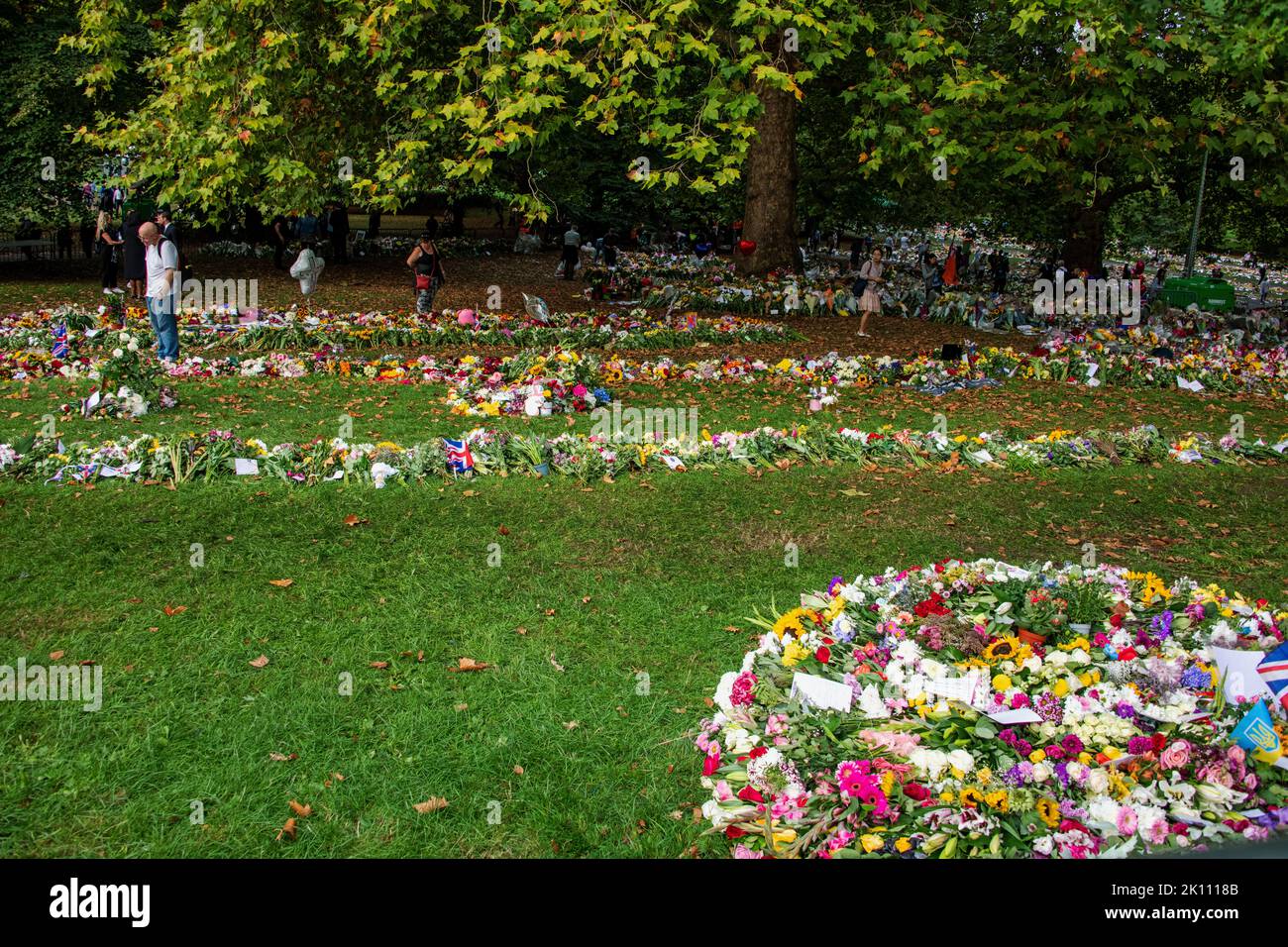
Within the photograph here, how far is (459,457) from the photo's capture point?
406 inches

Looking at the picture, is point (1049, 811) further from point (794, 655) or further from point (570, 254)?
point (570, 254)

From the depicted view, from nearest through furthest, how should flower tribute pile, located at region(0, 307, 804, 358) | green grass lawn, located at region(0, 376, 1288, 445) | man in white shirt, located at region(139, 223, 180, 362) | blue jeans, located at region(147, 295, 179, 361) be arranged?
green grass lawn, located at region(0, 376, 1288, 445)
man in white shirt, located at region(139, 223, 180, 362)
blue jeans, located at region(147, 295, 179, 361)
flower tribute pile, located at region(0, 307, 804, 358)

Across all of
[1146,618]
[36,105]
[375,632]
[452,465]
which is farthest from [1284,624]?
[36,105]

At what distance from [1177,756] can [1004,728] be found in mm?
739

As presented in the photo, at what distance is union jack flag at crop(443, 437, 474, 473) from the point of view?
1024 cm

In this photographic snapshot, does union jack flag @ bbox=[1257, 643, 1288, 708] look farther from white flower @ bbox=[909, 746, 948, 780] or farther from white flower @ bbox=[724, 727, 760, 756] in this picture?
white flower @ bbox=[724, 727, 760, 756]

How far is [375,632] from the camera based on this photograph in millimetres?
6828

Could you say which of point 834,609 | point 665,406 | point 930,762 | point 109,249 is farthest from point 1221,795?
point 109,249

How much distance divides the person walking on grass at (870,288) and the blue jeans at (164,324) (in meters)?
12.0

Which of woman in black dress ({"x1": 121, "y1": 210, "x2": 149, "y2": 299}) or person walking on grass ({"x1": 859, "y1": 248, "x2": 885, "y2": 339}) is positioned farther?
person walking on grass ({"x1": 859, "y1": 248, "x2": 885, "y2": 339})

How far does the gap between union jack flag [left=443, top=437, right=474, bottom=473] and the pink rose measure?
282 inches

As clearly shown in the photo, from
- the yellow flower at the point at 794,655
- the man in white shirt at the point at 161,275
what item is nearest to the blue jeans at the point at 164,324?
the man in white shirt at the point at 161,275

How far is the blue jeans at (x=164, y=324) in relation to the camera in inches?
557

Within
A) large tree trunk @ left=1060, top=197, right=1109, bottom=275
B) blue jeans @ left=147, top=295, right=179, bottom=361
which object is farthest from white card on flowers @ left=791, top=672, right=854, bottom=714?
large tree trunk @ left=1060, top=197, right=1109, bottom=275
